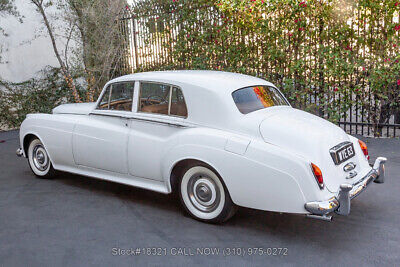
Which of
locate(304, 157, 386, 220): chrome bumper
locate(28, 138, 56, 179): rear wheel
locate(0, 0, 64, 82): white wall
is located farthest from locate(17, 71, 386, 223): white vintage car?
locate(0, 0, 64, 82): white wall

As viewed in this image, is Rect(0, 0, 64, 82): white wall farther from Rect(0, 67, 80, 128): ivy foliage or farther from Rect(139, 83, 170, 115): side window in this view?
Rect(139, 83, 170, 115): side window

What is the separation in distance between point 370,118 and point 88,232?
640cm

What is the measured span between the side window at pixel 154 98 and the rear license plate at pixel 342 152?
1905 mm

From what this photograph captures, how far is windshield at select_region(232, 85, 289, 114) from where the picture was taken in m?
4.42

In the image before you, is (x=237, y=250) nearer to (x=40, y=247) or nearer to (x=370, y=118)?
(x=40, y=247)

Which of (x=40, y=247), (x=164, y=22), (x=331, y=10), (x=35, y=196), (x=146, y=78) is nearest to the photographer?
(x=40, y=247)

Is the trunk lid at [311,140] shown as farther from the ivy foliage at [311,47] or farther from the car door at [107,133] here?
the ivy foliage at [311,47]

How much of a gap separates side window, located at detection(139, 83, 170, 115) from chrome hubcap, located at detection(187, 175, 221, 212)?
0.90m

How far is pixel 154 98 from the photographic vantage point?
480 cm

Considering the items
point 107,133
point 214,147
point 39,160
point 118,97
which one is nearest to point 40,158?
point 39,160

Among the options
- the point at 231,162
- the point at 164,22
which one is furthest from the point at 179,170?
the point at 164,22

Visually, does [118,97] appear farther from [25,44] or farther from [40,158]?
[25,44]

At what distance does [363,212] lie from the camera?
4562mm

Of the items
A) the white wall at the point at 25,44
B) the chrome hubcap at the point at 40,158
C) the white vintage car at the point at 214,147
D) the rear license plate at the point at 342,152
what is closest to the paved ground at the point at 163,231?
the white vintage car at the point at 214,147
